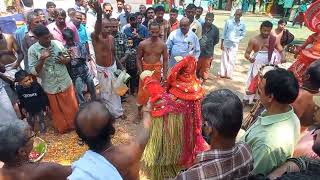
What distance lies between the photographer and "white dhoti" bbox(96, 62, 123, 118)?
536 centimetres

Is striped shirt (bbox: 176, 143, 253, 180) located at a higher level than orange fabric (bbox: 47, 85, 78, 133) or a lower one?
higher

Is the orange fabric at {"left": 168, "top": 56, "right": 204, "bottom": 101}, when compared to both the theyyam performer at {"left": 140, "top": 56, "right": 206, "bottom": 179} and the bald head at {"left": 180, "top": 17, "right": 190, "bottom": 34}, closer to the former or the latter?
the theyyam performer at {"left": 140, "top": 56, "right": 206, "bottom": 179}

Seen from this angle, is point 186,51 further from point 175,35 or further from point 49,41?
point 49,41

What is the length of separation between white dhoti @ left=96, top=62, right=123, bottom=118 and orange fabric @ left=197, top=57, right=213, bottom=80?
8.67 ft

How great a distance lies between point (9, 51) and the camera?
16.0 feet

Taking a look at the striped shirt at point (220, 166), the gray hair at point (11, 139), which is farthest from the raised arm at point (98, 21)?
the striped shirt at point (220, 166)

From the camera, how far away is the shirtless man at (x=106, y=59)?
16.8 feet

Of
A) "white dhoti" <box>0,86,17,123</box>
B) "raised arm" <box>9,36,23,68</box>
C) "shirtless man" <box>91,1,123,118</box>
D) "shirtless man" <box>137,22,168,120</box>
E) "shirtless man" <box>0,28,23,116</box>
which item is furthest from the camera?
"shirtless man" <box>137,22,168,120</box>

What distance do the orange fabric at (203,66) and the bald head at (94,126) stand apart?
5647 millimetres

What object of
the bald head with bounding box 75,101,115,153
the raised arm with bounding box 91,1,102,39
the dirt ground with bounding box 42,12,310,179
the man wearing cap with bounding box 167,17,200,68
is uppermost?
the raised arm with bounding box 91,1,102,39

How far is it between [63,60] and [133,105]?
2049mm

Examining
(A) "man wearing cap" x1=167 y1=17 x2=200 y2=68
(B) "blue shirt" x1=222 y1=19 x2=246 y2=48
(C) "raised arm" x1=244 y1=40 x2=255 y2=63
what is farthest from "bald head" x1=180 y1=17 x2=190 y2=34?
(B) "blue shirt" x1=222 y1=19 x2=246 y2=48

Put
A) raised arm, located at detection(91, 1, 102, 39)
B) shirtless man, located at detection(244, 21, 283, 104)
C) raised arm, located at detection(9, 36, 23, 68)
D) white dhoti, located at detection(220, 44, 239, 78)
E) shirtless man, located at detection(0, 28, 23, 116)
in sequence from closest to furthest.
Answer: raised arm, located at detection(91, 1, 102, 39) → shirtless man, located at detection(0, 28, 23, 116) → raised arm, located at detection(9, 36, 23, 68) → shirtless man, located at detection(244, 21, 283, 104) → white dhoti, located at detection(220, 44, 239, 78)

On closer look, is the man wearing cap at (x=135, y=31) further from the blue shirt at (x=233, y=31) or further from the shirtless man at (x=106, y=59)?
the blue shirt at (x=233, y=31)
